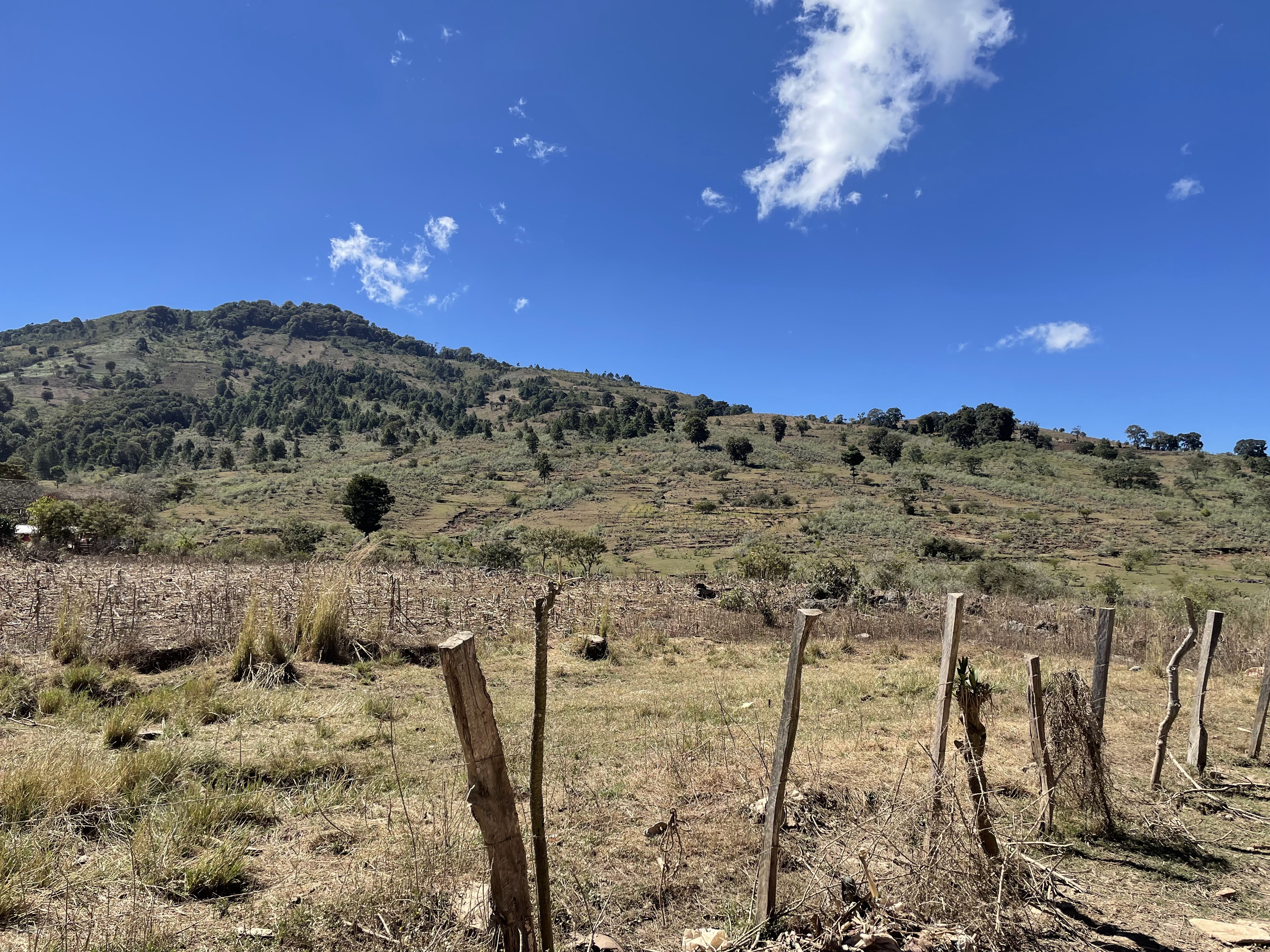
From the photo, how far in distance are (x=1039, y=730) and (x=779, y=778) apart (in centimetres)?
292

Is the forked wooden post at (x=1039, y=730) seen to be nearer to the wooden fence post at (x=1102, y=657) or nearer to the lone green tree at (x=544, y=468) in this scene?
the wooden fence post at (x=1102, y=657)

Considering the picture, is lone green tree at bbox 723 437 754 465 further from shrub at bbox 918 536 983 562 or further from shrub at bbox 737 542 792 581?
shrub at bbox 737 542 792 581

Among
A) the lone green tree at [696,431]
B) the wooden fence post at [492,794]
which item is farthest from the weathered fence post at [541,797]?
the lone green tree at [696,431]

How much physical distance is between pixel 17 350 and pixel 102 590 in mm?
219101

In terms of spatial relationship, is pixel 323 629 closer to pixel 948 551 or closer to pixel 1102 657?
pixel 1102 657

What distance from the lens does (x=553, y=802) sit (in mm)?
4973

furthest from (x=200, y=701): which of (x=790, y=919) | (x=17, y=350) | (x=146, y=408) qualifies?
(x=17, y=350)

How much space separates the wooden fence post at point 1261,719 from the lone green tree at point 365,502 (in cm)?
4119

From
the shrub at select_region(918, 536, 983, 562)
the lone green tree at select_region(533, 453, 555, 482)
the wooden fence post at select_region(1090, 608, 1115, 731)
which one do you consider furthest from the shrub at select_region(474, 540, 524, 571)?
the lone green tree at select_region(533, 453, 555, 482)

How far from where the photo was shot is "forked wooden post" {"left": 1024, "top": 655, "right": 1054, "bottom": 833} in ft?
15.1

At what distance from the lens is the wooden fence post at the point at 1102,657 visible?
5.55m

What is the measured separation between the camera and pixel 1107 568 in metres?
32.5

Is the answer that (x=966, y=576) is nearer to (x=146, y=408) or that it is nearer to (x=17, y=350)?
(x=146, y=408)

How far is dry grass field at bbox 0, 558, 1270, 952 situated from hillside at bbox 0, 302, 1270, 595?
45.0 ft
